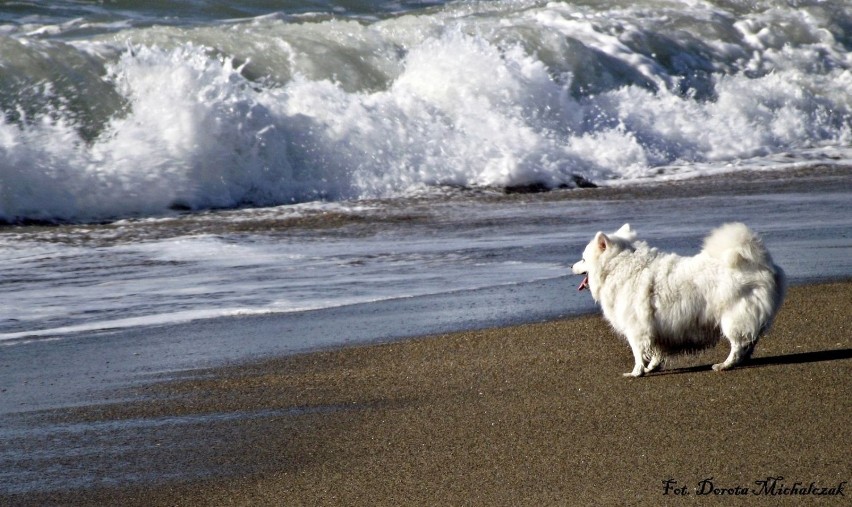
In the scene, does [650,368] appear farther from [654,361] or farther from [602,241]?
[602,241]

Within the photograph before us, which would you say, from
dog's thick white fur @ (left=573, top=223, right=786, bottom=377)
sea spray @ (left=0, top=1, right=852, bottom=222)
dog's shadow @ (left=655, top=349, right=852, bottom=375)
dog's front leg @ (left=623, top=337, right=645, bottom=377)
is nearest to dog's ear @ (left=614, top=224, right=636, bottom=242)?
dog's thick white fur @ (left=573, top=223, right=786, bottom=377)

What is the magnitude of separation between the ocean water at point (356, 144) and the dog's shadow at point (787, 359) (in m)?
1.50

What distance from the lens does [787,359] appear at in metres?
5.75

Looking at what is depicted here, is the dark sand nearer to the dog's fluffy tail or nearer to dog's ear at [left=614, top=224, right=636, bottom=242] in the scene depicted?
the dog's fluffy tail

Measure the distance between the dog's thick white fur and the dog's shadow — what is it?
9cm

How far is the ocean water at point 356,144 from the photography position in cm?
864

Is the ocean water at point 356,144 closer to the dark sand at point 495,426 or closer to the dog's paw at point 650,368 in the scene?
the dark sand at point 495,426

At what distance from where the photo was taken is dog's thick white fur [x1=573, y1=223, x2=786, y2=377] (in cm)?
550

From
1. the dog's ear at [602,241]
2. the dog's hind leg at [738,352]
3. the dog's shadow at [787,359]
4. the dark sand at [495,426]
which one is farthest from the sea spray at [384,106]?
the dog's hind leg at [738,352]

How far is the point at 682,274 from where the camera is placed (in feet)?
18.6

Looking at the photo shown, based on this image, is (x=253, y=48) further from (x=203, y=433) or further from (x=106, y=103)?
(x=203, y=433)

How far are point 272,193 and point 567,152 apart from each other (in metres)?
3.93

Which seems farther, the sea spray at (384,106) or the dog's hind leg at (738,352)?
the sea spray at (384,106)

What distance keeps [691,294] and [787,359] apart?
63 cm
